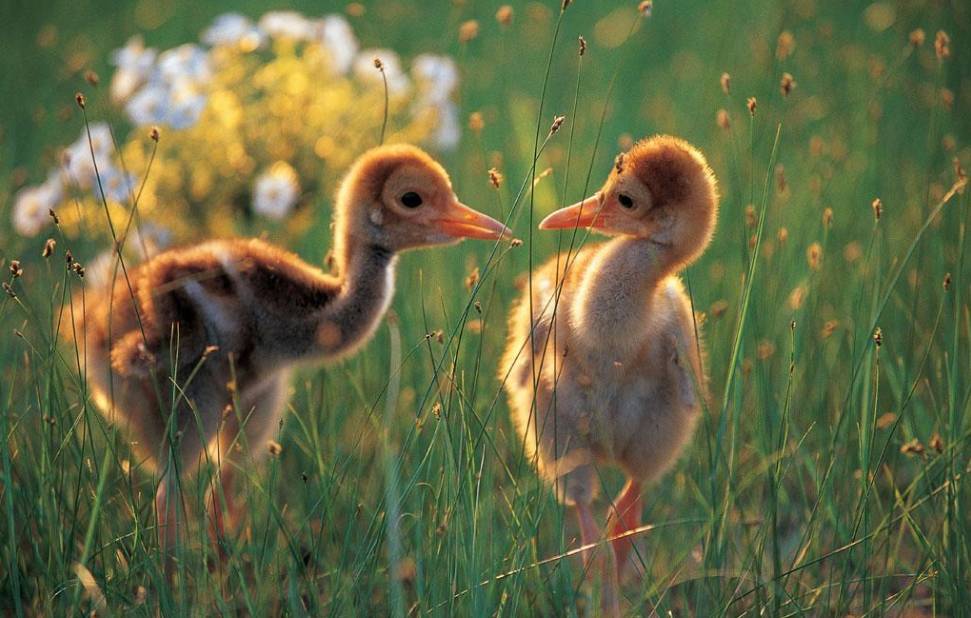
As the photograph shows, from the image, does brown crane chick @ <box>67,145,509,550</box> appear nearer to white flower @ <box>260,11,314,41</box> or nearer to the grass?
the grass

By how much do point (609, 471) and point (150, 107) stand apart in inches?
93.0

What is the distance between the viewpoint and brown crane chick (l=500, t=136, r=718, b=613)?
3184 millimetres

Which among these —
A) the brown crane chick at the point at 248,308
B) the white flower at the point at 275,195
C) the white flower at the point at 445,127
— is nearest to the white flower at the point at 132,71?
the white flower at the point at 275,195

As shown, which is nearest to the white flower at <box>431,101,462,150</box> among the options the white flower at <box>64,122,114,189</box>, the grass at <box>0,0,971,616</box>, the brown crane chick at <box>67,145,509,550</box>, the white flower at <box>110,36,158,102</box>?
the grass at <box>0,0,971,616</box>

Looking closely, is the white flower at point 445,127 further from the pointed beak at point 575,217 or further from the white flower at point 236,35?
the pointed beak at point 575,217

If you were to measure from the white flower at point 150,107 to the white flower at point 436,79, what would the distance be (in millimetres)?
1165

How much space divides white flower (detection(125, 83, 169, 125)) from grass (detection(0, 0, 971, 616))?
381mm

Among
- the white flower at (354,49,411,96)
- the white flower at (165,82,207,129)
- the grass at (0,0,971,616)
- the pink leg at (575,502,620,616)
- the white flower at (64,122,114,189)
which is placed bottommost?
the pink leg at (575,502,620,616)

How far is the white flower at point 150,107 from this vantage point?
498 centimetres

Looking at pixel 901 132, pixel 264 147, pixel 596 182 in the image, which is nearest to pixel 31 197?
pixel 264 147

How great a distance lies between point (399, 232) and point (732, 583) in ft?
4.49

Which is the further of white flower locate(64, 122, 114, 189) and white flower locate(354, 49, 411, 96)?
white flower locate(354, 49, 411, 96)

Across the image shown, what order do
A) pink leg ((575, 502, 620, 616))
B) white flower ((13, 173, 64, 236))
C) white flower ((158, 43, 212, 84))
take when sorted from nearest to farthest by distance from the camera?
pink leg ((575, 502, 620, 616)) → white flower ((13, 173, 64, 236)) → white flower ((158, 43, 212, 84))

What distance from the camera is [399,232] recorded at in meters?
3.65
